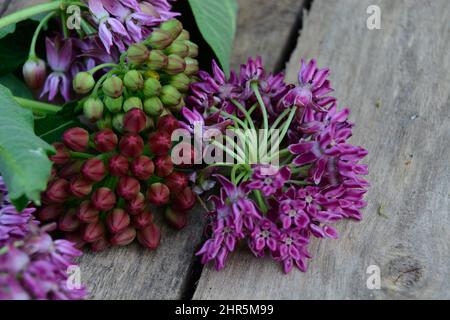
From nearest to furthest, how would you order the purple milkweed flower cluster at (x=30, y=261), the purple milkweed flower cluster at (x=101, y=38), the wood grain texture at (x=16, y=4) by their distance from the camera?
1. the purple milkweed flower cluster at (x=30, y=261)
2. the purple milkweed flower cluster at (x=101, y=38)
3. the wood grain texture at (x=16, y=4)

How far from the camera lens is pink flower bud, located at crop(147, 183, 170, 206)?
1001 mm

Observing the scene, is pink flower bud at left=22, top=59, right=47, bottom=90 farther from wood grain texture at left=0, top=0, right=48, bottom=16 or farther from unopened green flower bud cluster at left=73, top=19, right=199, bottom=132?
wood grain texture at left=0, top=0, right=48, bottom=16

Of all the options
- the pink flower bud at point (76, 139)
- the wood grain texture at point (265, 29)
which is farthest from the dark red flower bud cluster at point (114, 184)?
the wood grain texture at point (265, 29)

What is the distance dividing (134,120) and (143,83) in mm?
58

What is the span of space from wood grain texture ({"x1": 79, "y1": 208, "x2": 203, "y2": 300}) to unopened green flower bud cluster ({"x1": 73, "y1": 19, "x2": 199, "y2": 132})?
176mm

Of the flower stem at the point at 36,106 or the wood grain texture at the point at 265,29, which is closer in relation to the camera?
the flower stem at the point at 36,106

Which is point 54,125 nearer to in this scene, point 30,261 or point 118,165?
point 118,165

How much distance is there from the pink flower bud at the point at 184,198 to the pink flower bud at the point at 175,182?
0.04 feet

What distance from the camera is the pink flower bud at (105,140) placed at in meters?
0.97

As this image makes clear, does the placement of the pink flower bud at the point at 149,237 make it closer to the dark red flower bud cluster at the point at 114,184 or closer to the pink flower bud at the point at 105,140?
the dark red flower bud cluster at the point at 114,184

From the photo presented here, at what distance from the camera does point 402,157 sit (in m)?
1.15

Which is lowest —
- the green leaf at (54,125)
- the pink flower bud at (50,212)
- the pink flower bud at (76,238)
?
the pink flower bud at (76,238)

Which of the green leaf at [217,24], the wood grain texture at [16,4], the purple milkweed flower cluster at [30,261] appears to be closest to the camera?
the purple milkweed flower cluster at [30,261]
